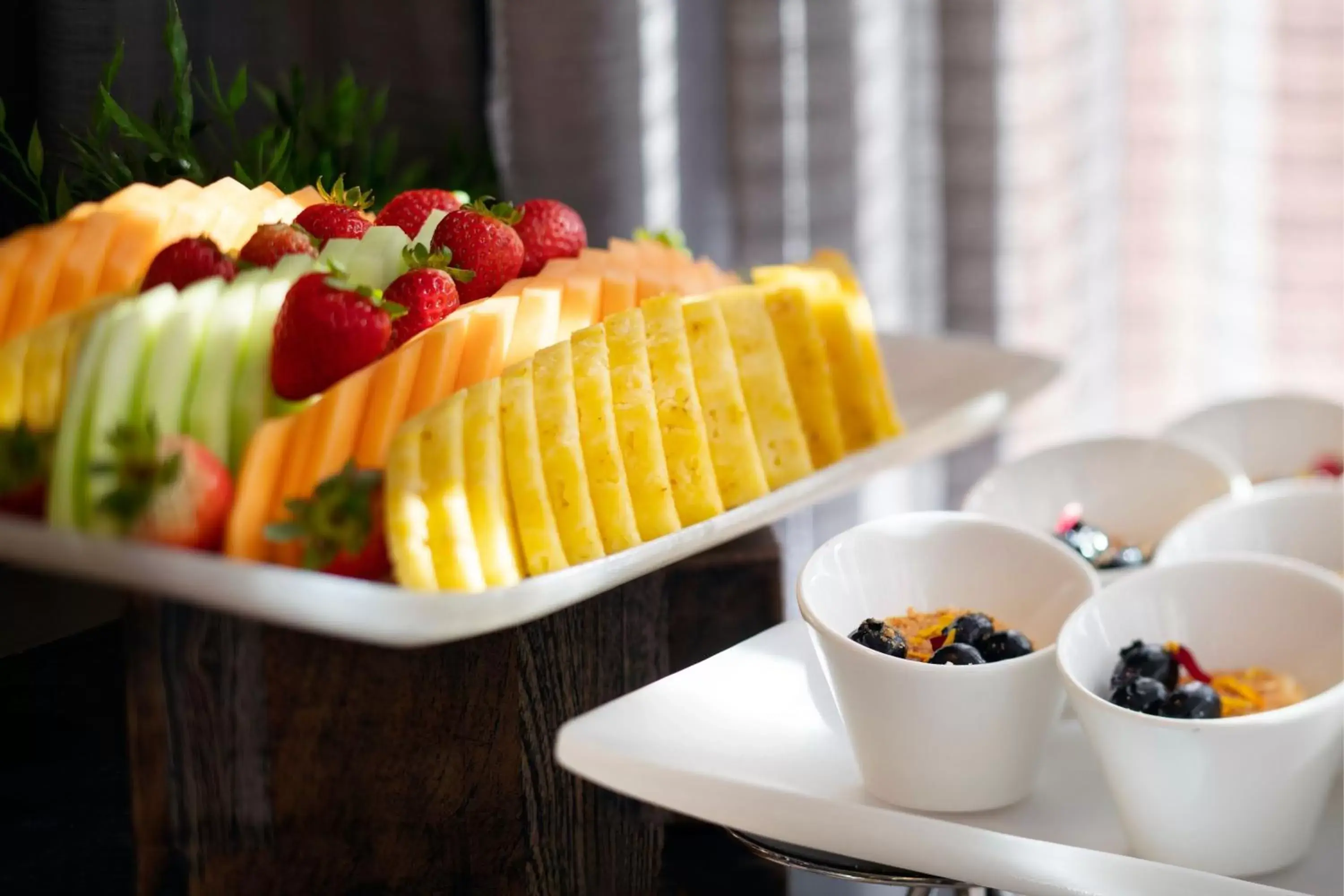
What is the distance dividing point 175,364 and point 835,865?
0.47m

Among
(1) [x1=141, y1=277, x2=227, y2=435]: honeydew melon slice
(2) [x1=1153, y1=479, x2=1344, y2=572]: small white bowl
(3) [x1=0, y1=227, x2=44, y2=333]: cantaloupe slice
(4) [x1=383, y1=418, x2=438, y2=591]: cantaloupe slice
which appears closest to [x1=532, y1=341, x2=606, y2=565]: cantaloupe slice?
(4) [x1=383, y1=418, x2=438, y2=591]: cantaloupe slice

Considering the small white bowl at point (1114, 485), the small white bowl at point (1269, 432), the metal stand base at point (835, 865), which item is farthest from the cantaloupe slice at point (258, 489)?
the small white bowl at point (1269, 432)

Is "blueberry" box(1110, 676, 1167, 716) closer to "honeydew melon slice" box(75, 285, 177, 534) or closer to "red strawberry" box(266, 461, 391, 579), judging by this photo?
"red strawberry" box(266, 461, 391, 579)

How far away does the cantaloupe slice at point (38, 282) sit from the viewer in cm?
87

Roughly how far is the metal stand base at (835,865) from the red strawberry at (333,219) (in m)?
0.45

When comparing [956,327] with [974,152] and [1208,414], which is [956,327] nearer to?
[974,152]

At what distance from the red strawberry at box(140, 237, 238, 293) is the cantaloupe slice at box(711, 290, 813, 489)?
1.28 ft

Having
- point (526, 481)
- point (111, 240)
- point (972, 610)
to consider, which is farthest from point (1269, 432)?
point (111, 240)

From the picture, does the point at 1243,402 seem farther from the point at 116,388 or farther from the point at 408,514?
the point at 116,388

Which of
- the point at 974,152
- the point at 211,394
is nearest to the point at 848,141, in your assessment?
the point at 974,152

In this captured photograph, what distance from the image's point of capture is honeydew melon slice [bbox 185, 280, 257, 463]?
0.85 metres

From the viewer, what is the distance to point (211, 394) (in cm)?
86

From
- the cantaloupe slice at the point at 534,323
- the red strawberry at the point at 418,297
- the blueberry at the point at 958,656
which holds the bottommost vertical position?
the blueberry at the point at 958,656

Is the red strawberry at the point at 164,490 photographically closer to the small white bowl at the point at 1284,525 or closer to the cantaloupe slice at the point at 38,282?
the cantaloupe slice at the point at 38,282
